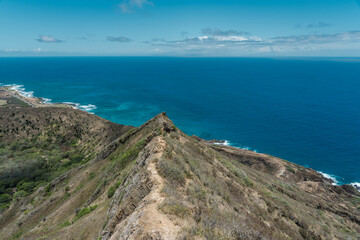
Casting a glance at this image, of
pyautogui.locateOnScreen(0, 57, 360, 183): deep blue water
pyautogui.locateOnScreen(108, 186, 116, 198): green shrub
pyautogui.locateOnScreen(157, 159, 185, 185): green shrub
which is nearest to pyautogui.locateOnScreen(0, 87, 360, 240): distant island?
pyautogui.locateOnScreen(108, 186, 116, 198): green shrub

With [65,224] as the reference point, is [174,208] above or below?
above

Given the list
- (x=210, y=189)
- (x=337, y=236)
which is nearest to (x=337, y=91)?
(x=337, y=236)

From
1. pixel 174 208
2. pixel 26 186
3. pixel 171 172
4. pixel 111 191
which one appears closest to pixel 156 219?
pixel 174 208

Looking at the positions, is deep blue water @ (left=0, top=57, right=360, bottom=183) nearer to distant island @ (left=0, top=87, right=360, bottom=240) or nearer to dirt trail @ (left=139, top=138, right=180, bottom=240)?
distant island @ (left=0, top=87, right=360, bottom=240)

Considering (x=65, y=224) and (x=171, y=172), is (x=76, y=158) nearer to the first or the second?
(x=65, y=224)

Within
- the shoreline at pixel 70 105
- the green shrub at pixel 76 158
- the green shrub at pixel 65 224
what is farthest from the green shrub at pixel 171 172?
the shoreline at pixel 70 105

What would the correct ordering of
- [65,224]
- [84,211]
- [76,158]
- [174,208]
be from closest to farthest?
[174,208], [84,211], [65,224], [76,158]

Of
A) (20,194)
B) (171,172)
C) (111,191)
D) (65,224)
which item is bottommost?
(20,194)
